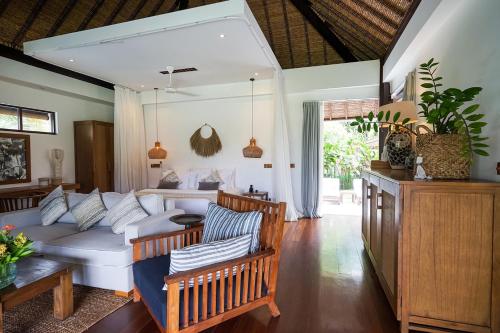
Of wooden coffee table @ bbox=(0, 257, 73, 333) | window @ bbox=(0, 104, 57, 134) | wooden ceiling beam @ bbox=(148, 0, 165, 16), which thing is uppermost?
wooden ceiling beam @ bbox=(148, 0, 165, 16)

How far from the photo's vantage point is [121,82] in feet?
17.5

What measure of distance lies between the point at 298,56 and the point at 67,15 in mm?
4098

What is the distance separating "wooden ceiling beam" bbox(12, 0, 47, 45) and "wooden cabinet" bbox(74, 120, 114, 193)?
65.0 inches

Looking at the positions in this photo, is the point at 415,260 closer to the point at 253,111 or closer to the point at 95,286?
the point at 95,286

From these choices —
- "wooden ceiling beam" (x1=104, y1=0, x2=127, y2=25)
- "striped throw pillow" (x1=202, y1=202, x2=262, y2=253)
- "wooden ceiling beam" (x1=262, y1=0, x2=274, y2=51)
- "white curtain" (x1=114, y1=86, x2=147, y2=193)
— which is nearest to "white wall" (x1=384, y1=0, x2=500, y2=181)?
"striped throw pillow" (x1=202, y1=202, x2=262, y2=253)

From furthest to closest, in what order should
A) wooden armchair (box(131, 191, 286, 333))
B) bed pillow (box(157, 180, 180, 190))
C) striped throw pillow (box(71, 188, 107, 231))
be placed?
bed pillow (box(157, 180, 180, 190)), striped throw pillow (box(71, 188, 107, 231)), wooden armchair (box(131, 191, 286, 333))

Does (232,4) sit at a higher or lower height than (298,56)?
lower

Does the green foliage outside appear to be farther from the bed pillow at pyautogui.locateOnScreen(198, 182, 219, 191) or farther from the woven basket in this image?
the woven basket

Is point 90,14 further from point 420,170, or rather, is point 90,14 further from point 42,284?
point 420,170

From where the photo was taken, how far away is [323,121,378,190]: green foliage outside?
686cm

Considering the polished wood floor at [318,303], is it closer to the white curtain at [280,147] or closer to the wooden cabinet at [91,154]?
the white curtain at [280,147]

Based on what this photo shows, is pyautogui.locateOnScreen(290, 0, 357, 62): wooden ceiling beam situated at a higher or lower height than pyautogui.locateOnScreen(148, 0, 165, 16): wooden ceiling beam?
lower

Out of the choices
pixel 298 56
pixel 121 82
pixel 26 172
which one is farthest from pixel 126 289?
pixel 298 56

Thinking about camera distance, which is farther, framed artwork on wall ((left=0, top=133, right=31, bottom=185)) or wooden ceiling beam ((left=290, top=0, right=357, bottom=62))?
wooden ceiling beam ((left=290, top=0, right=357, bottom=62))
